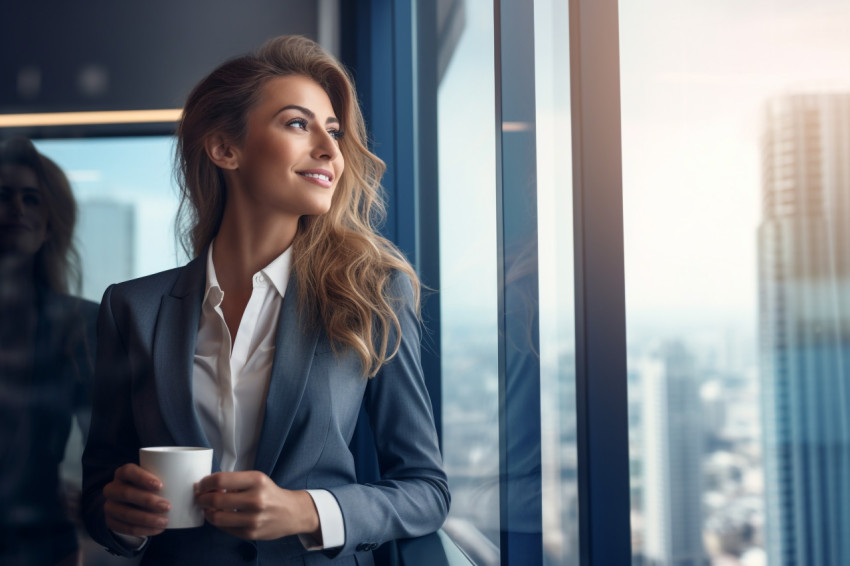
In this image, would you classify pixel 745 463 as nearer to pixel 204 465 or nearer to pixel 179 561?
pixel 204 465

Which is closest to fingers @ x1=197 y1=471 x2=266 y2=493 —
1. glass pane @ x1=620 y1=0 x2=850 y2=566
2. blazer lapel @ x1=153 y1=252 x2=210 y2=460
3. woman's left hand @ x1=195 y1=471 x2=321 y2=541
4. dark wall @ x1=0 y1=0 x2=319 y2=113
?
woman's left hand @ x1=195 y1=471 x2=321 y2=541

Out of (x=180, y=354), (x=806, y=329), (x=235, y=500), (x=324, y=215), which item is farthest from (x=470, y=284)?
(x=806, y=329)

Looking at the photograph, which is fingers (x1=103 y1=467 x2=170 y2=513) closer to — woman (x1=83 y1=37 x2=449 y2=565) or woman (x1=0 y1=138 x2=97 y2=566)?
woman (x1=83 y1=37 x2=449 y2=565)

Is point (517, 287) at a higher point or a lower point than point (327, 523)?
higher

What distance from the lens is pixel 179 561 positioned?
1072mm

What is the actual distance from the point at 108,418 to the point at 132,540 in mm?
244

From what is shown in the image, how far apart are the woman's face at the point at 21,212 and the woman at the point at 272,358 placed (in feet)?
2.94

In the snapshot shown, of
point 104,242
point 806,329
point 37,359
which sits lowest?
point 37,359

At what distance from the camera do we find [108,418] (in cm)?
120

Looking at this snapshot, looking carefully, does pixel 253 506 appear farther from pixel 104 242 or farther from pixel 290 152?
pixel 104 242

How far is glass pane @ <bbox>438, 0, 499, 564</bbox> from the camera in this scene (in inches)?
46.7

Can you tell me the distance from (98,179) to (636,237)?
2.04 metres

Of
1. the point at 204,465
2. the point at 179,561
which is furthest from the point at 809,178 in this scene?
the point at 179,561

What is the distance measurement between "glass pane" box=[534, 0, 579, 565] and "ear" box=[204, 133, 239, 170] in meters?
0.74
